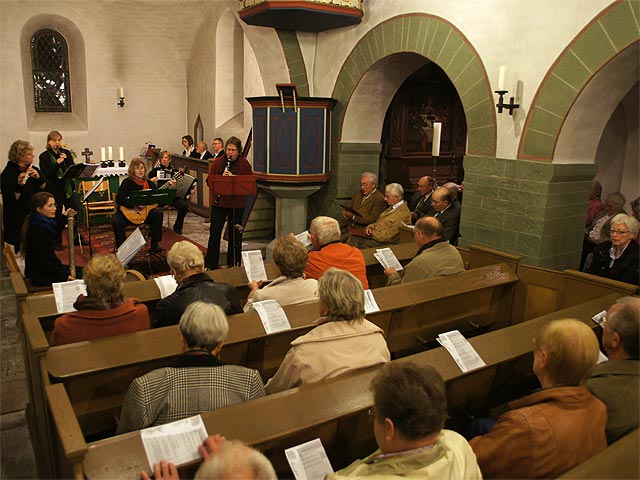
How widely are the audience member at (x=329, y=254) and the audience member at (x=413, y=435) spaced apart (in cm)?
222

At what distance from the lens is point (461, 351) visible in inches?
117

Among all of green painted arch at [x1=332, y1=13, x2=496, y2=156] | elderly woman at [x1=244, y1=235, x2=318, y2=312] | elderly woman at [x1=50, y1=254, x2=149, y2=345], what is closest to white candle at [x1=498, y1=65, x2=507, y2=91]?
green painted arch at [x1=332, y1=13, x2=496, y2=156]

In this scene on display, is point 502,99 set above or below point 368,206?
above

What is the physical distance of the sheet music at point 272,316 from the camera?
10.7ft

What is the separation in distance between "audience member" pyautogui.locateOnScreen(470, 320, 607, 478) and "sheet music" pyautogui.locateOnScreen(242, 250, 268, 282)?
2.43 metres

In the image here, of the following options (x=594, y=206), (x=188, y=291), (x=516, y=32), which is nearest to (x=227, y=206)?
(x=188, y=291)

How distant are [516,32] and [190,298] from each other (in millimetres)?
4374

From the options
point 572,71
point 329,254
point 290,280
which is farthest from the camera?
point 572,71

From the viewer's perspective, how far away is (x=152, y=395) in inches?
86.9

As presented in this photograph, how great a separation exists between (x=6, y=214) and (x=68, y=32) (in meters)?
7.44

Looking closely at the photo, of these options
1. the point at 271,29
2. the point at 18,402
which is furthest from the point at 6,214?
the point at 271,29

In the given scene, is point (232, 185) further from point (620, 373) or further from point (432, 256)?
point (620, 373)

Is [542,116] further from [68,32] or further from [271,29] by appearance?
[68,32]

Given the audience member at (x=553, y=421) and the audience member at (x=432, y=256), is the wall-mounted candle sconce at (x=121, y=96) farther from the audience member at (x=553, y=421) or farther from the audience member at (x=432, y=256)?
the audience member at (x=553, y=421)
